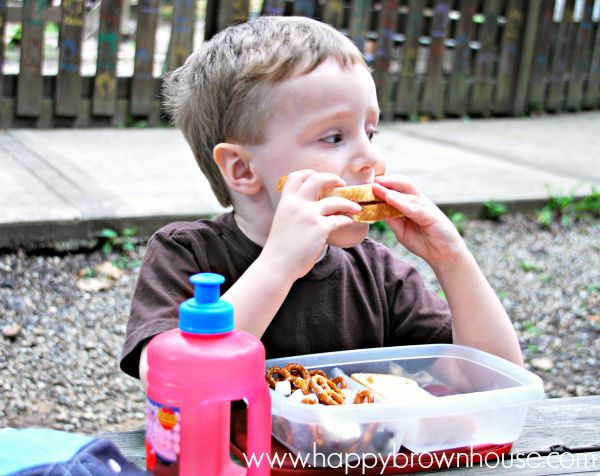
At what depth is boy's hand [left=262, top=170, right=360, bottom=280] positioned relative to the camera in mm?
1695

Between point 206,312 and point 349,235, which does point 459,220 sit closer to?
point 349,235

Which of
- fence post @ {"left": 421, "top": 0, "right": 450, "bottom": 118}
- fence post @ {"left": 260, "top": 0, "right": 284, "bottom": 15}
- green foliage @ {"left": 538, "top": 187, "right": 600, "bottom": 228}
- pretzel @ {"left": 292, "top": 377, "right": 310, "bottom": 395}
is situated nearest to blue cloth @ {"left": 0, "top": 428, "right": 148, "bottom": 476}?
pretzel @ {"left": 292, "top": 377, "right": 310, "bottom": 395}

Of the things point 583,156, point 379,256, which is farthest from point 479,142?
point 379,256

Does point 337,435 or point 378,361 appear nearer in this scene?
point 337,435

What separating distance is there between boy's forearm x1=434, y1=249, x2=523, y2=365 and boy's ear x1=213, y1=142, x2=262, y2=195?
17.2 inches

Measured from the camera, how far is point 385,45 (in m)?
7.32

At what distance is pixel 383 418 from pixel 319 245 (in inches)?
14.5

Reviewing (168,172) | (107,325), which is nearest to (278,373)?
(107,325)

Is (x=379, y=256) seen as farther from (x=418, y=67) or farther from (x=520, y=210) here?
(x=418, y=67)

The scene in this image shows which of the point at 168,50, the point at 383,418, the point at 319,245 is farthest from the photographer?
the point at 168,50

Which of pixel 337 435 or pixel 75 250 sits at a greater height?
pixel 337 435

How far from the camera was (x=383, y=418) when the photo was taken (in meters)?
1.47

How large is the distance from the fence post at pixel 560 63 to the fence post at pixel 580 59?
3.6 inches

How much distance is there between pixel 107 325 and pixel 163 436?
7.98ft
